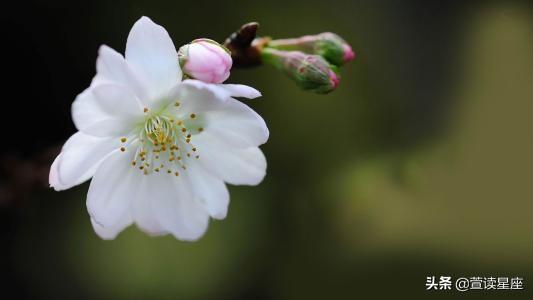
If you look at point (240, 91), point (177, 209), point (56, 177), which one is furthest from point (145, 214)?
point (240, 91)

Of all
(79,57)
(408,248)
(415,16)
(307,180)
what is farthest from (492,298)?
(79,57)

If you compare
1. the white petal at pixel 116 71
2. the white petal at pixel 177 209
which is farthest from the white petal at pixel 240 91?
the white petal at pixel 177 209

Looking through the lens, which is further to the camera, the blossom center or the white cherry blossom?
the blossom center

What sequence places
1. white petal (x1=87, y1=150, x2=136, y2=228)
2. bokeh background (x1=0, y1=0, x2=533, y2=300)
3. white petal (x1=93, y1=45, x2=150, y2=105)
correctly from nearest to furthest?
white petal (x1=93, y1=45, x2=150, y2=105), white petal (x1=87, y1=150, x2=136, y2=228), bokeh background (x1=0, y1=0, x2=533, y2=300)

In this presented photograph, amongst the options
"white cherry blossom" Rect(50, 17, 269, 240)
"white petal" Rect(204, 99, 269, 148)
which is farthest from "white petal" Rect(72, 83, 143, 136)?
"white petal" Rect(204, 99, 269, 148)

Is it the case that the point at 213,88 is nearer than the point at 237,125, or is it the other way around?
the point at 213,88

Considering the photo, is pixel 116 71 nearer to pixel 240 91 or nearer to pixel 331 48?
pixel 240 91

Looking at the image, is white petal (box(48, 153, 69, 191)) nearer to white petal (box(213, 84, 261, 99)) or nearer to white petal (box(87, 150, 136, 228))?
white petal (box(87, 150, 136, 228))
